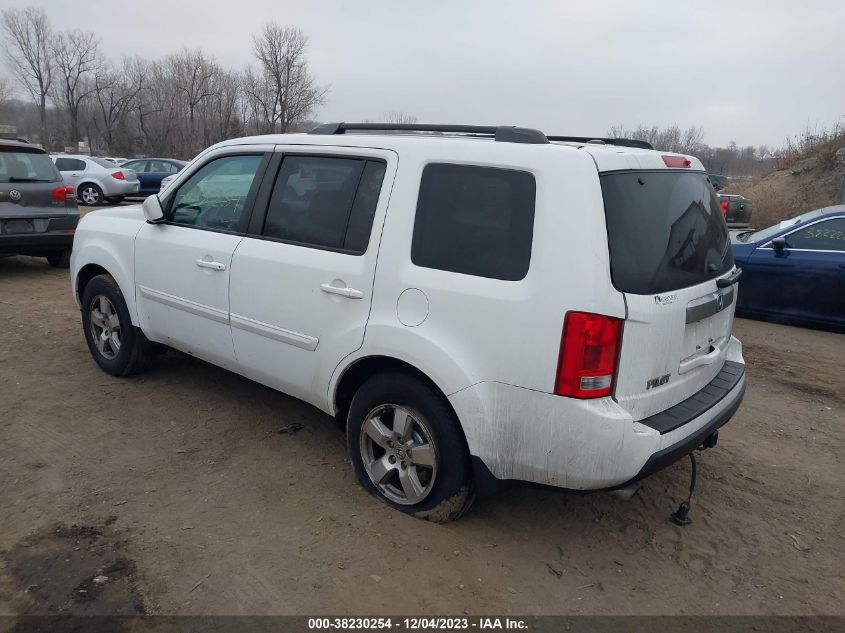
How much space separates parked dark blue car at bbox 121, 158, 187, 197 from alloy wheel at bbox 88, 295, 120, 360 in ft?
54.4

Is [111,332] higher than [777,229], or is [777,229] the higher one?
[777,229]

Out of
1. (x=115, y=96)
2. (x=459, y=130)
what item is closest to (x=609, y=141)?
(x=459, y=130)

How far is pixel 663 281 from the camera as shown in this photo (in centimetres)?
265

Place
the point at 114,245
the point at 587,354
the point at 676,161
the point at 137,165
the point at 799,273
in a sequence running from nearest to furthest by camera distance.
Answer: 1. the point at 587,354
2. the point at 676,161
3. the point at 114,245
4. the point at 799,273
5. the point at 137,165

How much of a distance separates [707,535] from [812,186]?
19.6 meters

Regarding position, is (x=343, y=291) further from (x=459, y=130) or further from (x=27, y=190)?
(x=27, y=190)

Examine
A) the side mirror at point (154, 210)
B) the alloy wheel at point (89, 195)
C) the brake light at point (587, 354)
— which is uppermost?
the side mirror at point (154, 210)

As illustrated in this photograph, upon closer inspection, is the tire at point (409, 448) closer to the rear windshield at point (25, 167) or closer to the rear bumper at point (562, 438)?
the rear bumper at point (562, 438)

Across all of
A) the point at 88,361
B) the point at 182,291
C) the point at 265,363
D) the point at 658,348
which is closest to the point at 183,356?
the point at 88,361

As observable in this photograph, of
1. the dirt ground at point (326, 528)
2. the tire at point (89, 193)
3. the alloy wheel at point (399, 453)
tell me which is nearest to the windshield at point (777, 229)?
the dirt ground at point (326, 528)

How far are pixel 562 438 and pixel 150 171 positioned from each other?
2088 cm

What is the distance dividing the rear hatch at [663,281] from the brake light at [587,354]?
0.19 ft

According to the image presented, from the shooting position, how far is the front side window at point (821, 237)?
23.0 feet

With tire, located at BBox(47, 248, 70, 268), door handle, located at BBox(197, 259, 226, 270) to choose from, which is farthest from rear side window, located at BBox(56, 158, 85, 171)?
door handle, located at BBox(197, 259, 226, 270)
